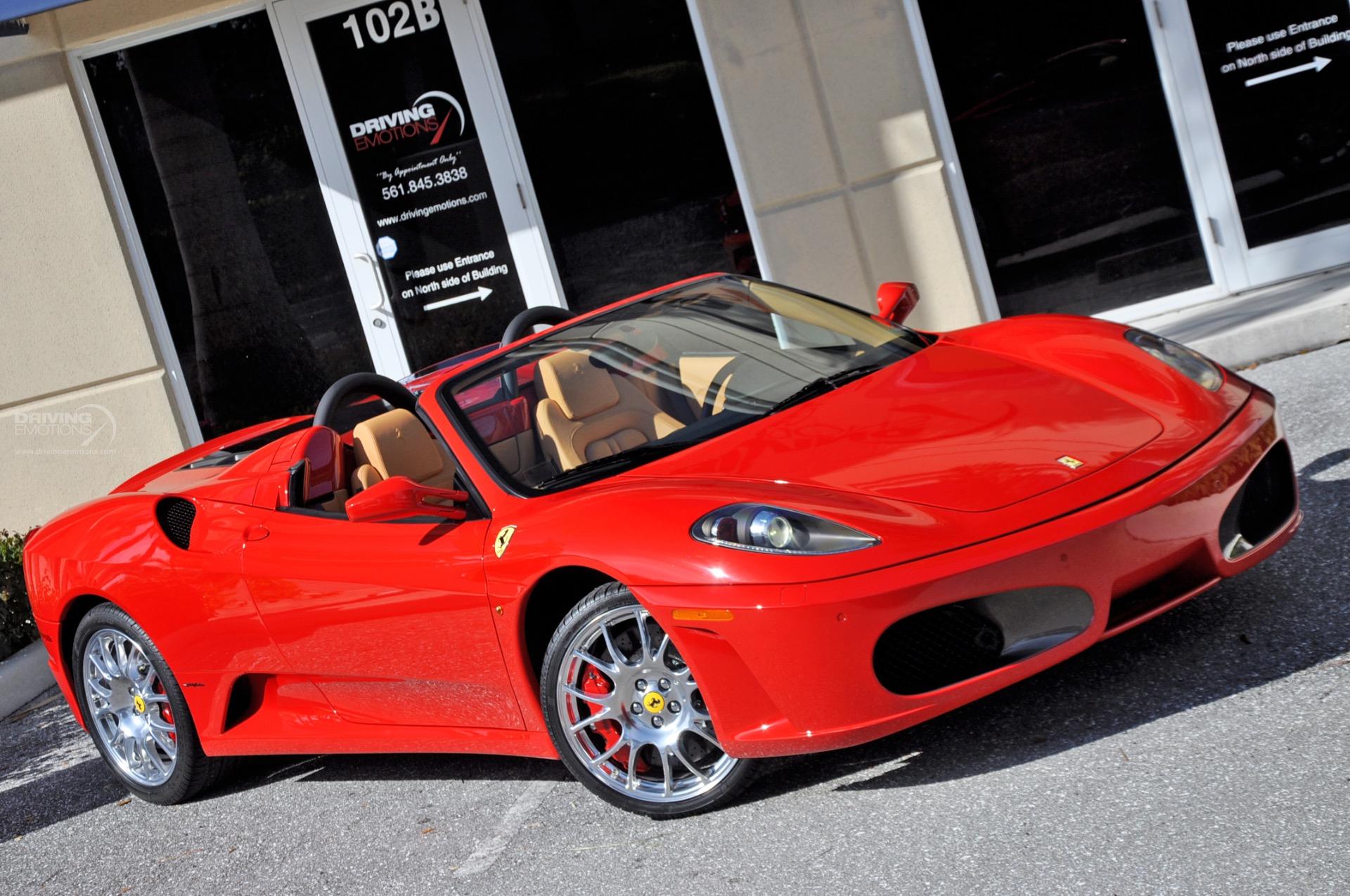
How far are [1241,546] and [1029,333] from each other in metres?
1.12

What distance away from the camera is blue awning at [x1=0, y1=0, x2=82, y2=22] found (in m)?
7.35

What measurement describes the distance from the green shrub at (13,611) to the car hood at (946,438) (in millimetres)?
4651

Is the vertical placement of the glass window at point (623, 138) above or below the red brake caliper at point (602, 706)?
above

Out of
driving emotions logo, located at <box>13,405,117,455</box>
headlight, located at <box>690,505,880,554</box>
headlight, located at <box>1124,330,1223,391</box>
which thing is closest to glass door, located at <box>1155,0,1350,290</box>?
headlight, located at <box>1124,330,1223,391</box>

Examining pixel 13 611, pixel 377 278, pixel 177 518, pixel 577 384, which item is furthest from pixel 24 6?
pixel 577 384

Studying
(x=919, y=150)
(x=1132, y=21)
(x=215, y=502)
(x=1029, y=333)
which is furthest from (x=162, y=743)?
(x=1132, y=21)

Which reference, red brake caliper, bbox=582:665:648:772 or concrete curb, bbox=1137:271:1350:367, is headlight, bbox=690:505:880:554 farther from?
concrete curb, bbox=1137:271:1350:367

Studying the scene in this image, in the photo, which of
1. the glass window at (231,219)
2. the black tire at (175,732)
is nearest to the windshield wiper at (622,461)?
the black tire at (175,732)

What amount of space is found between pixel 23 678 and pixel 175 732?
240 centimetres

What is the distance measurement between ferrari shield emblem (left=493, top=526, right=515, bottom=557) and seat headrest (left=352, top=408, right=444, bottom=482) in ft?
2.94

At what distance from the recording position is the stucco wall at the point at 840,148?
334 inches

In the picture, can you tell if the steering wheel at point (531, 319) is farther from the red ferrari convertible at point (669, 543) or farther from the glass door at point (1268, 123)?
the glass door at point (1268, 123)

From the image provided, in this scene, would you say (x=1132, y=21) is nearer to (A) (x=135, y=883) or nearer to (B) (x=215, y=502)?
(B) (x=215, y=502)

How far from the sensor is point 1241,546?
344 cm
